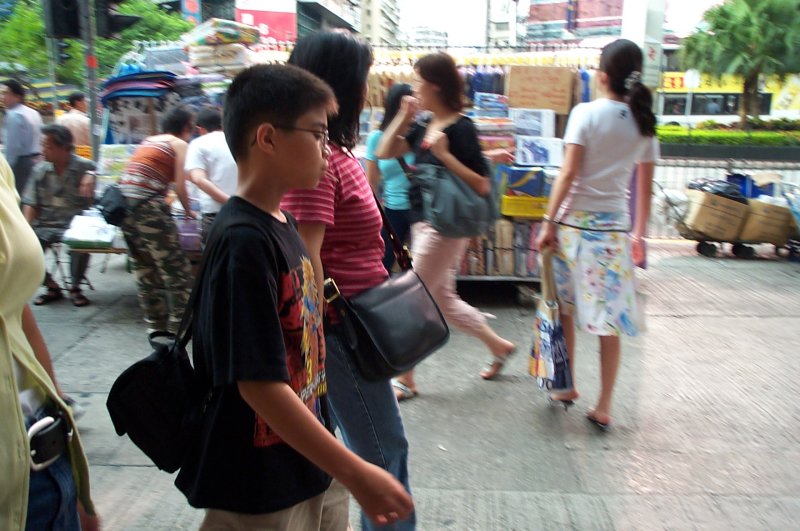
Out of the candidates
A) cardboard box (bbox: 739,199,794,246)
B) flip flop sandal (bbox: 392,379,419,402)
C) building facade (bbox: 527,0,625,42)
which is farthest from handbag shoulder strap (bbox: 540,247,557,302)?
building facade (bbox: 527,0,625,42)

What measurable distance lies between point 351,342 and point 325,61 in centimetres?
86

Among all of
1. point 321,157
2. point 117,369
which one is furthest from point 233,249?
point 117,369

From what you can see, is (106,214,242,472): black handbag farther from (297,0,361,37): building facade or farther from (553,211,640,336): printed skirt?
(297,0,361,37): building facade

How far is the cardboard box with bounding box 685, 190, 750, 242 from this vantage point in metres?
8.61

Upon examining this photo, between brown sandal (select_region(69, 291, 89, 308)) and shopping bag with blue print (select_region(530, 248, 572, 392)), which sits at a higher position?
shopping bag with blue print (select_region(530, 248, 572, 392))

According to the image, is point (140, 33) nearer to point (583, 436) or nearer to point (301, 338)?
point (583, 436)

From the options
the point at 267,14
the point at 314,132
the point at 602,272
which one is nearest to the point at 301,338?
the point at 314,132

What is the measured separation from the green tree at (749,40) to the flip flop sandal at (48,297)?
3000cm

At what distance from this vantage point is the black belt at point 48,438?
54.8 inches

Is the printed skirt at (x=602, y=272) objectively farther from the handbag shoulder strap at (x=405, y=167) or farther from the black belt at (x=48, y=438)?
the black belt at (x=48, y=438)

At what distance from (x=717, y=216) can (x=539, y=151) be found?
3.50 m

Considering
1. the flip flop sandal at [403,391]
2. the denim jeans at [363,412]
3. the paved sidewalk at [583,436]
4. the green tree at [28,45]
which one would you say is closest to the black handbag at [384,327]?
the denim jeans at [363,412]

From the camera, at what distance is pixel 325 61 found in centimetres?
215

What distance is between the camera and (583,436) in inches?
152
